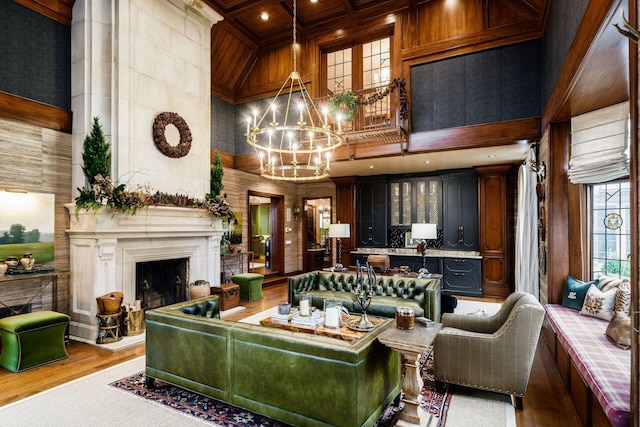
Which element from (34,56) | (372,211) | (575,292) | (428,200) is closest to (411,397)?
(575,292)

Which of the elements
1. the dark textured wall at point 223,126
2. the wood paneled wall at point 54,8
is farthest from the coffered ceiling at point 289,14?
the wood paneled wall at point 54,8

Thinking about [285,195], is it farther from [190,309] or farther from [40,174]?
[190,309]

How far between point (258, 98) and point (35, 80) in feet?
13.0

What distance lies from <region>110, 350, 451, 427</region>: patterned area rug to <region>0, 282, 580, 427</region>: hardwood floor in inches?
21.9

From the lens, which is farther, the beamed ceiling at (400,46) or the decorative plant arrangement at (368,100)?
the decorative plant arrangement at (368,100)

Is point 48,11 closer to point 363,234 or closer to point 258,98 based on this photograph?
point 258,98

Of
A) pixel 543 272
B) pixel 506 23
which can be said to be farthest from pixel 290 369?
pixel 506 23

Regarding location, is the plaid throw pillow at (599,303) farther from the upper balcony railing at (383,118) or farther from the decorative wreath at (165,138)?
the decorative wreath at (165,138)

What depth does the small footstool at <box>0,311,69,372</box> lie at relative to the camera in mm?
3358

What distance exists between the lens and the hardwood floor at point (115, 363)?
257cm

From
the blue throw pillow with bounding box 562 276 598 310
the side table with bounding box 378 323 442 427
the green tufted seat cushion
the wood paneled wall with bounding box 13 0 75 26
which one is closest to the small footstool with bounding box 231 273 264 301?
the green tufted seat cushion

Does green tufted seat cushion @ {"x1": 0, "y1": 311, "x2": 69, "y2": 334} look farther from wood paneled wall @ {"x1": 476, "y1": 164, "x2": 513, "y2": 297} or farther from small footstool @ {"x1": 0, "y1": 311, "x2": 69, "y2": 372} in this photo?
wood paneled wall @ {"x1": 476, "y1": 164, "x2": 513, "y2": 297}

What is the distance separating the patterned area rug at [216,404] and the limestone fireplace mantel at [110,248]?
1.68m

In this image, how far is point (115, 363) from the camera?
3590 millimetres
